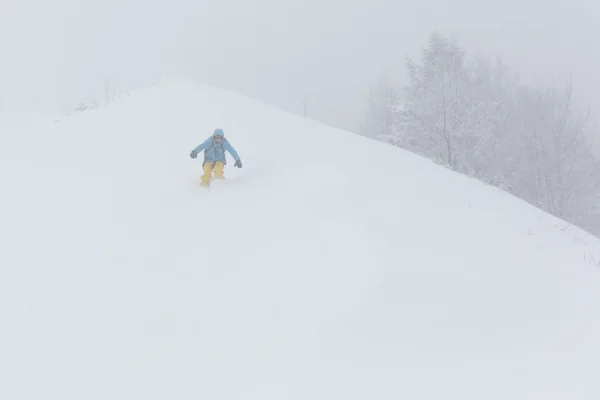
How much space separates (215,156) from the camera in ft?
29.7

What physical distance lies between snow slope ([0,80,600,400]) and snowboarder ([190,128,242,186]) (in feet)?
1.39

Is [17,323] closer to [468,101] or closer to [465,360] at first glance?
[465,360]

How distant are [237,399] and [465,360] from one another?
2107 millimetres

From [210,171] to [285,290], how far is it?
4.65 m

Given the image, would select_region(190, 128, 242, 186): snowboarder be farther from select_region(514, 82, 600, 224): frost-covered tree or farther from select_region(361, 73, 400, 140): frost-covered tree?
select_region(361, 73, 400, 140): frost-covered tree

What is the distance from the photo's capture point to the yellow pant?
8781mm

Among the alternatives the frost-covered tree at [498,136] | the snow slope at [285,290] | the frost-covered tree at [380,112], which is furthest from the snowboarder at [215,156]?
the frost-covered tree at [380,112]

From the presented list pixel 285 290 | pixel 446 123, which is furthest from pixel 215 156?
pixel 446 123

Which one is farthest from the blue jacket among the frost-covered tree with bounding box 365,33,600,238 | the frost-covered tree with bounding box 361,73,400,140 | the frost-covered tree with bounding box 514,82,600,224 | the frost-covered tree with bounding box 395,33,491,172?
the frost-covered tree with bounding box 361,73,400,140

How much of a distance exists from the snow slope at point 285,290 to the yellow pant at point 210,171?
0.37 meters

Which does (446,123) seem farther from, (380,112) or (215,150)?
(380,112)

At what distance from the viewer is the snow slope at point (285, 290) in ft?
12.3

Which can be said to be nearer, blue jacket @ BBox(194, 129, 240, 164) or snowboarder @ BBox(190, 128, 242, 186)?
snowboarder @ BBox(190, 128, 242, 186)

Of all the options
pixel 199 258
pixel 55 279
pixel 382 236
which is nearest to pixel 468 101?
pixel 382 236
